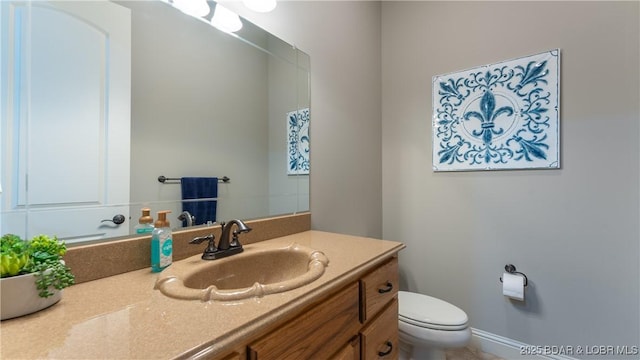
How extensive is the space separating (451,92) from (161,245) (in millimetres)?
1886

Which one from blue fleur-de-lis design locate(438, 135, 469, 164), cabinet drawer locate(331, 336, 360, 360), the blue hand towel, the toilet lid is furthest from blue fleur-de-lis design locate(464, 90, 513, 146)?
the blue hand towel

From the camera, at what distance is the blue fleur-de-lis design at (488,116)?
67.5 inches

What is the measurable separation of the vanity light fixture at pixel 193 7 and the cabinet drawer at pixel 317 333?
114cm

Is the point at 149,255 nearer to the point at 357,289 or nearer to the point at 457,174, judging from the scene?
the point at 357,289

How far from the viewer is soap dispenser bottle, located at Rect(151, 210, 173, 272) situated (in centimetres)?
84

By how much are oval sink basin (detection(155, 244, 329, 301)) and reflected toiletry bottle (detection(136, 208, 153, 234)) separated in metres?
0.15

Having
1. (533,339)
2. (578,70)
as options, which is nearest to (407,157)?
(578,70)

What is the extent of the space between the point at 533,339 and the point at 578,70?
1546mm

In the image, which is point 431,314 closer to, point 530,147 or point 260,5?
point 530,147

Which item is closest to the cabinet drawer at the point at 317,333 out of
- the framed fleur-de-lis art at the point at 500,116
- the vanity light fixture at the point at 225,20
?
the vanity light fixture at the point at 225,20

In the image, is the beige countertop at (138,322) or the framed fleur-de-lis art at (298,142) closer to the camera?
the beige countertop at (138,322)

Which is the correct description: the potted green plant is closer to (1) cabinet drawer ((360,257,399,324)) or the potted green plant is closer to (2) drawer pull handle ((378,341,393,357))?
(1) cabinet drawer ((360,257,399,324))

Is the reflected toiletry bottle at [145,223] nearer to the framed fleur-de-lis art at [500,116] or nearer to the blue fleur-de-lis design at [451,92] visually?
the framed fleur-de-lis art at [500,116]

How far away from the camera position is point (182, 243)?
96cm
